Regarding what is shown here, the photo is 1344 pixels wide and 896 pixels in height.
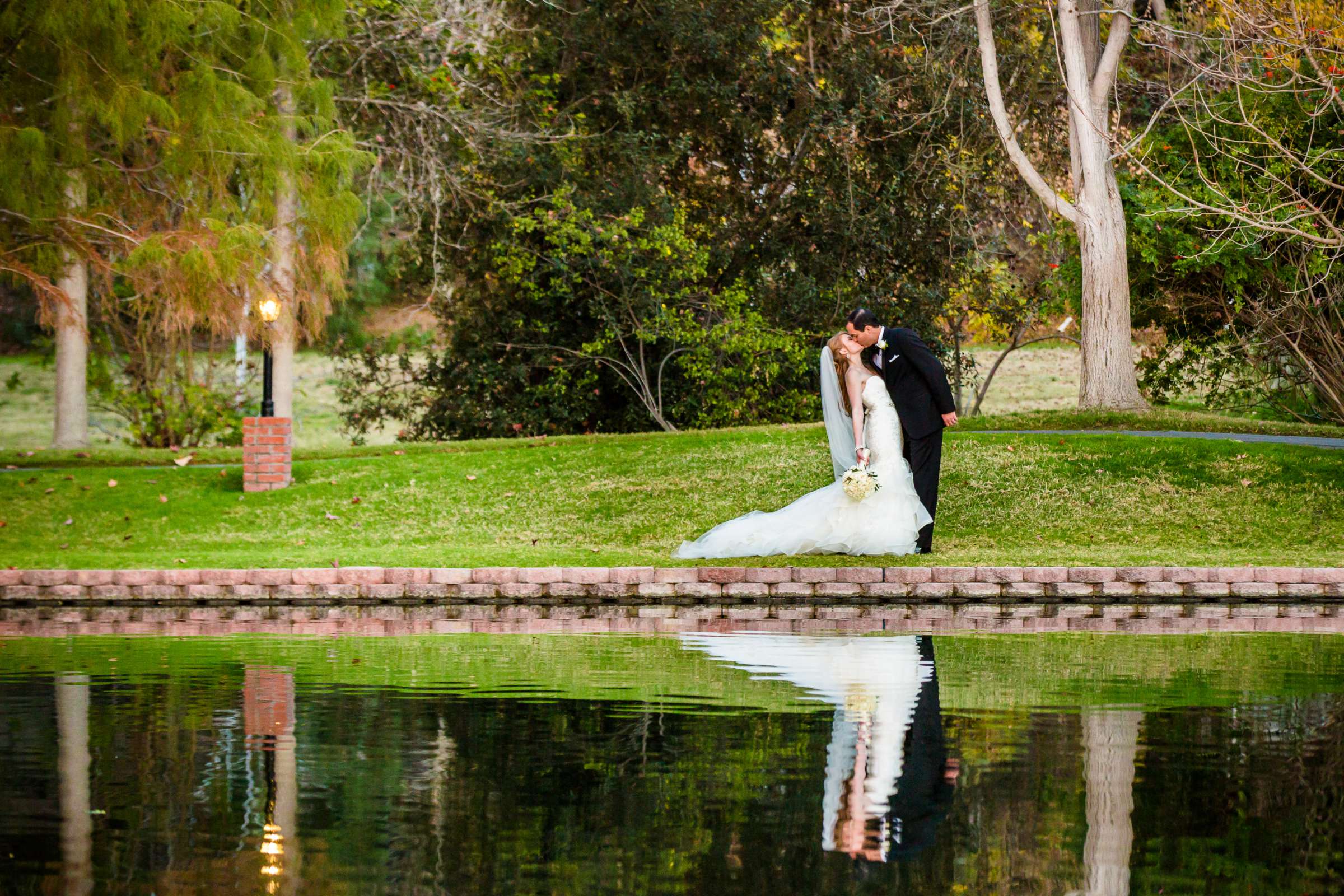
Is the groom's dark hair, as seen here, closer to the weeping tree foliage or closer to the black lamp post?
the weeping tree foliage

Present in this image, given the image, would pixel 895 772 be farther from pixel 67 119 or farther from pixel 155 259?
pixel 67 119

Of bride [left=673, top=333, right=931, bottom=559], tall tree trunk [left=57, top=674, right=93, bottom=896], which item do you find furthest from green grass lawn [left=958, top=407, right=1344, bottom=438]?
tall tree trunk [left=57, top=674, right=93, bottom=896]

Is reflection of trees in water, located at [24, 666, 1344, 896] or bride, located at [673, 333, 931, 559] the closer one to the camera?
reflection of trees in water, located at [24, 666, 1344, 896]

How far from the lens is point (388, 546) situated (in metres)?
16.9

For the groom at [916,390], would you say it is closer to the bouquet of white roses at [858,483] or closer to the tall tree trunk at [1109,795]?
the bouquet of white roses at [858,483]

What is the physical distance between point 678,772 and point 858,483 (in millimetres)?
8224

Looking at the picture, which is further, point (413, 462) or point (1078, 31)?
point (1078, 31)

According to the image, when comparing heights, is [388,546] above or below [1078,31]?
below

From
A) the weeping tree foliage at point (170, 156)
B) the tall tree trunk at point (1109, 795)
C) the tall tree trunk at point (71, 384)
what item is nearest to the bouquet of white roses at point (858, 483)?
the tall tree trunk at point (1109, 795)

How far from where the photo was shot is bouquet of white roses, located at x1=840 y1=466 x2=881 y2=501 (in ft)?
46.4

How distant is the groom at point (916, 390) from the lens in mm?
14500

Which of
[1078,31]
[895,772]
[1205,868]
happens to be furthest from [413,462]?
[1205,868]

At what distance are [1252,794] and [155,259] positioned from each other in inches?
573

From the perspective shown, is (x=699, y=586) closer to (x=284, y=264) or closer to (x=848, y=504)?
(x=848, y=504)
